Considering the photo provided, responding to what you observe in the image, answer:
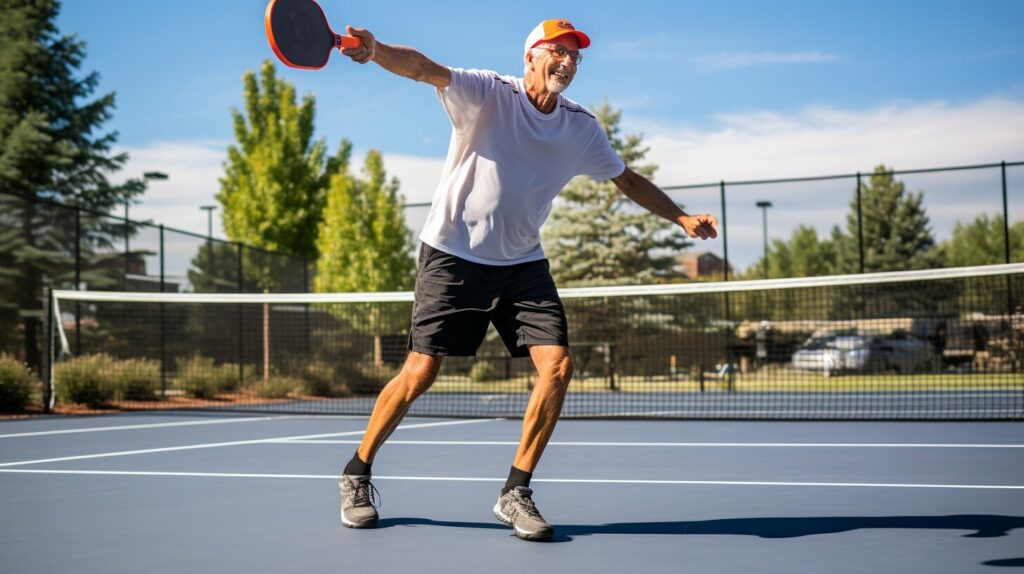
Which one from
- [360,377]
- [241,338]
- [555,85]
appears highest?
[555,85]

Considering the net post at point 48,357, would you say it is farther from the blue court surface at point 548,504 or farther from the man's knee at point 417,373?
Result: the man's knee at point 417,373

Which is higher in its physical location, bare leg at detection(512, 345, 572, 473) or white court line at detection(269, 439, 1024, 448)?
bare leg at detection(512, 345, 572, 473)

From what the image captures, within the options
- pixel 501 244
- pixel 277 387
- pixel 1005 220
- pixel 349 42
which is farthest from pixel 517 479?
pixel 1005 220

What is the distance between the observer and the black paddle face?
→ 4297mm

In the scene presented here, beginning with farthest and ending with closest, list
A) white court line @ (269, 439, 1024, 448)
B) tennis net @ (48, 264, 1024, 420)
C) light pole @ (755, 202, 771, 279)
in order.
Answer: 1. light pole @ (755, 202, 771, 279)
2. tennis net @ (48, 264, 1024, 420)
3. white court line @ (269, 439, 1024, 448)

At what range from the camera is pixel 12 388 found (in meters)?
14.0

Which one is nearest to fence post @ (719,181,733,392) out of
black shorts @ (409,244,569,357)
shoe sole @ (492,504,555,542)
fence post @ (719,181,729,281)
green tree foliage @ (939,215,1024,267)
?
fence post @ (719,181,729,281)

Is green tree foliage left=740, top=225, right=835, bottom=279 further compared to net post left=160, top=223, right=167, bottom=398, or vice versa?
green tree foliage left=740, top=225, right=835, bottom=279

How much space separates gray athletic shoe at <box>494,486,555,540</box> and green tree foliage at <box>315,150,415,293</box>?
26.5 meters

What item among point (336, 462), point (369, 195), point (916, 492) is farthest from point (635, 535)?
point (369, 195)

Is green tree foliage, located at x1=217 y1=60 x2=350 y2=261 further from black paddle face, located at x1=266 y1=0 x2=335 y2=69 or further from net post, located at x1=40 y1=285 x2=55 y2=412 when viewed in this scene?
black paddle face, located at x1=266 y1=0 x2=335 y2=69

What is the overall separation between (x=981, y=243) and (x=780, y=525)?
2097 centimetres

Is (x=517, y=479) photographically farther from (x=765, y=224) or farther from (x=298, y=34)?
(x=765, y=224)

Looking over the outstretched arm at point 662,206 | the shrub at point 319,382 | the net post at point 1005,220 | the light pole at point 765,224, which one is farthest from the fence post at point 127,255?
the outstretched arm at point 662,206
